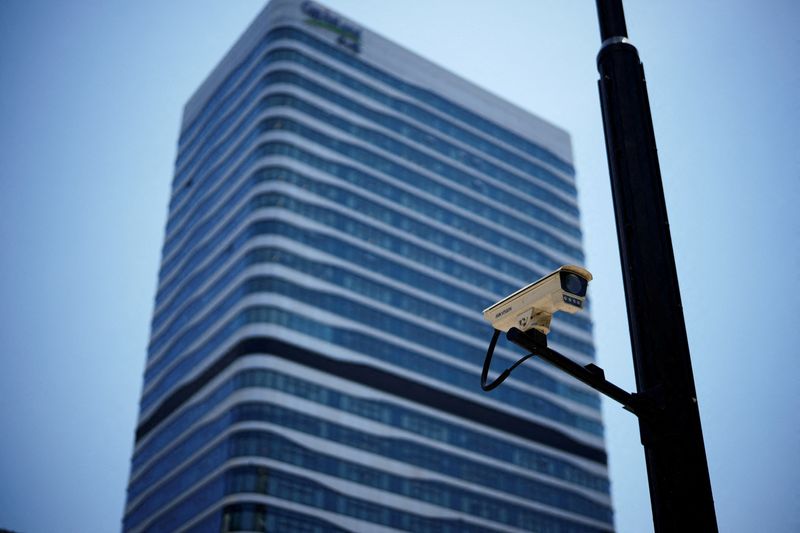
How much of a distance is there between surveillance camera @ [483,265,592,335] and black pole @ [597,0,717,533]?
0.37 metres

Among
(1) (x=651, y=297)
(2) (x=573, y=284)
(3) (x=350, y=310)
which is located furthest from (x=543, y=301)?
(3) (x=350, y=310)

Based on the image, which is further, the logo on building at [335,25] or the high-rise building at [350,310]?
the logo on building at [335,25]

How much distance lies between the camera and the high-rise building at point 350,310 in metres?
97.9

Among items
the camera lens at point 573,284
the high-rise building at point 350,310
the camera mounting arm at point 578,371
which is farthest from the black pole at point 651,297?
the high-rise building at point 350,310

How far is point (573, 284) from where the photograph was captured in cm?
575

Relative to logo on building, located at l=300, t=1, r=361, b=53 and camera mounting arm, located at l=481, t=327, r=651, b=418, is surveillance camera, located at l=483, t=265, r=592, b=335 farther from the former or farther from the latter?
logo on building, located at l=300, t=1, r=361, b=53

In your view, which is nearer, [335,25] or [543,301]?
[543,301]

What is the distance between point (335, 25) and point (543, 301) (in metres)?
123

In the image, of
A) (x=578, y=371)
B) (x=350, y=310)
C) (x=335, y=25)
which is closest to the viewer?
(x=578, y=371)

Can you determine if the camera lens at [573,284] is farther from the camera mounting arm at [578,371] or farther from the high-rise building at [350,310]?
the high-rise building at [350,310]

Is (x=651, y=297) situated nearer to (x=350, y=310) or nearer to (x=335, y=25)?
(x=350, y=310)

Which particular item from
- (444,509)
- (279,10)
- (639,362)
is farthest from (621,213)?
(279,10)

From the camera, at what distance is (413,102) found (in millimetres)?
129000

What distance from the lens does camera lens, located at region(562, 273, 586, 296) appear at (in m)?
5.70
